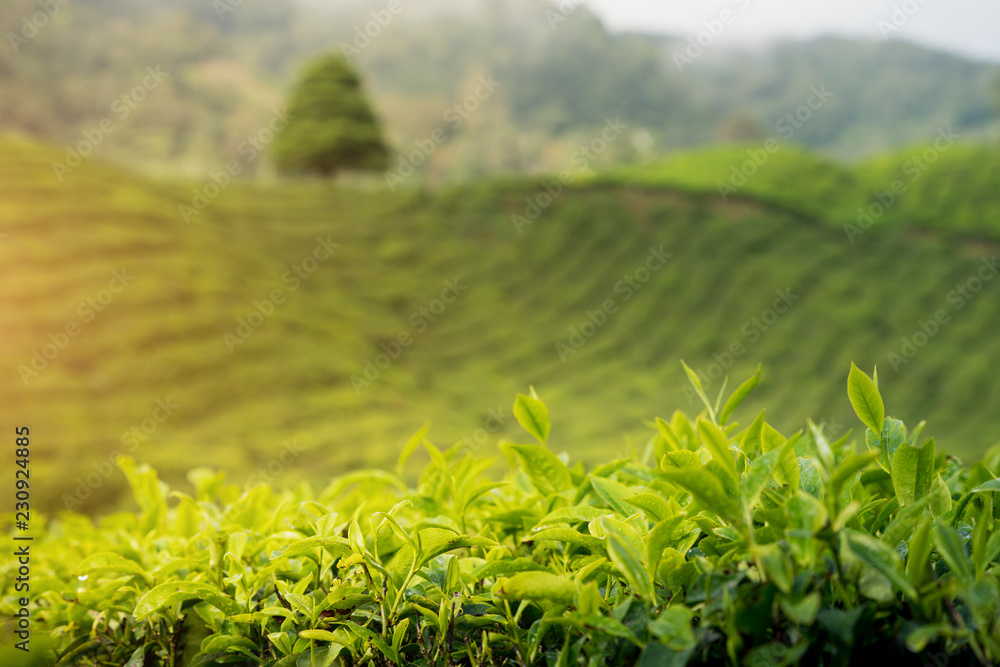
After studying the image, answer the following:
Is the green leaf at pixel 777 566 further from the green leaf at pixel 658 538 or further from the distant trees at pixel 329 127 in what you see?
the distant trees at pixel 329 127

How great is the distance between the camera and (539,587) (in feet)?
1.95

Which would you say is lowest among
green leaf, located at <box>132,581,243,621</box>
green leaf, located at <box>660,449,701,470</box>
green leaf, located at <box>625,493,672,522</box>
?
green leaf, located at <box>132,581,243,621</box>

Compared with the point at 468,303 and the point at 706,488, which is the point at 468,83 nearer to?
the point at 468,303

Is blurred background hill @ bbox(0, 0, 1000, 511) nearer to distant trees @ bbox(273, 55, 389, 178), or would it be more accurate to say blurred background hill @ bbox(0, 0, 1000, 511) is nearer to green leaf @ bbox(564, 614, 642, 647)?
distant trees @ bbox(273, 55, 389, 178)

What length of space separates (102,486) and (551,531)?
596 centimetres

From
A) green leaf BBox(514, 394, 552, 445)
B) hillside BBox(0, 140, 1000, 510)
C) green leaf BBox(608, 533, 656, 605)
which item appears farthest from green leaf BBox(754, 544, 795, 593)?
hillside BBox(0, 140, 1000, 510)

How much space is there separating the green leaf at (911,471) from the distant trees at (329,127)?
17284 millimetres

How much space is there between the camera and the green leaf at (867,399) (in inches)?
28.1

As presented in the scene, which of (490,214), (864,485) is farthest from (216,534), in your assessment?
(490,214)

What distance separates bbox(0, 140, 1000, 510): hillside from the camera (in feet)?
22.1

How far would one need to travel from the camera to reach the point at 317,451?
21.4ft

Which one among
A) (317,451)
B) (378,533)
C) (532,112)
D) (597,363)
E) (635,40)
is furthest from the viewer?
(635,40)

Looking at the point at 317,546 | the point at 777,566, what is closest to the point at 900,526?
the point at 777,566

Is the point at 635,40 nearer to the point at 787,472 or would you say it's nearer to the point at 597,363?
the point at 597,363
